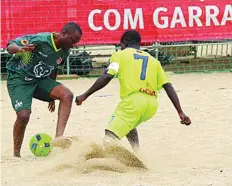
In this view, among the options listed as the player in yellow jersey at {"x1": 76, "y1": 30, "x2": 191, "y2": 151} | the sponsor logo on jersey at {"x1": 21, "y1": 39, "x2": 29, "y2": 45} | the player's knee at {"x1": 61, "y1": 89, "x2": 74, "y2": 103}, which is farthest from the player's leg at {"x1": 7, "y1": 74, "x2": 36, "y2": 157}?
the player in yellow jersey at {"x1": 76, "y1": 30, "x2": 191, "y2": 151}

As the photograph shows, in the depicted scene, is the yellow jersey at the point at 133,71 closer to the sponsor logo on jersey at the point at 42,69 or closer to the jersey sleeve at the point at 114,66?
the jersey sleeve at the point at 114,66

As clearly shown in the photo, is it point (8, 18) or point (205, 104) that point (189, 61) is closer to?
point (8, 18)

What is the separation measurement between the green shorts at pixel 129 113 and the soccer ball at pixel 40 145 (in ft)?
3.78

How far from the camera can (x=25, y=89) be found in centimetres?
719

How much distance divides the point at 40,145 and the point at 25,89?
2.01 feet

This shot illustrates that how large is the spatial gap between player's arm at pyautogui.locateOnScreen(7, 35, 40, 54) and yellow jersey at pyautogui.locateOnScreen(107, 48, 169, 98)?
1.03 meters

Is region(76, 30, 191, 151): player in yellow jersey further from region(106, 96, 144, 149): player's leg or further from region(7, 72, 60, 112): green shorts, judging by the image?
region(7, 72, 60, 112): green shorts

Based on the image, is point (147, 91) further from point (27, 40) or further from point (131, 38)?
point (27, 40)

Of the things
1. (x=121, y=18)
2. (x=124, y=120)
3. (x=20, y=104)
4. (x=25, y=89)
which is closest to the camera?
(x=124, y=120)

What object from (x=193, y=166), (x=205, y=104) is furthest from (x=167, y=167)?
(x=205, y=104)

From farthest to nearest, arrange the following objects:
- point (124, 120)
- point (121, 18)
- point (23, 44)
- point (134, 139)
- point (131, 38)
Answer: point (121, 18)
point (23, 44)
point (134, 139)
point (131, 38)
point (124, 120)

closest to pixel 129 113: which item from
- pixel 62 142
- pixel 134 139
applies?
pixel 134 139

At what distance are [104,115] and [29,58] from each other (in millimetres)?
2808

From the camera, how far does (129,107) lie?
6.22 m
